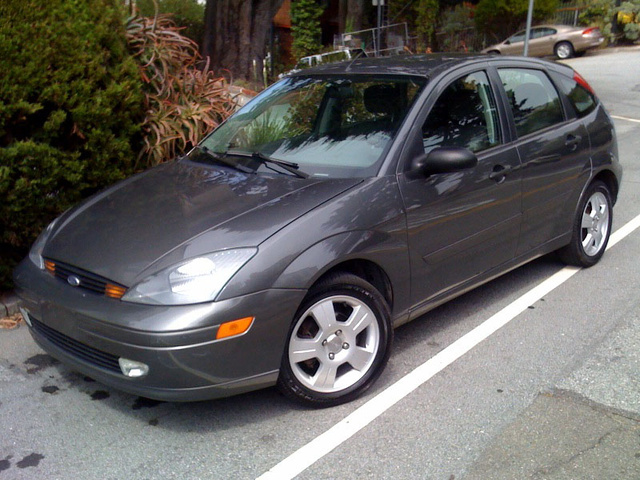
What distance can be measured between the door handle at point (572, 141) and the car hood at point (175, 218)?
2.08 meters

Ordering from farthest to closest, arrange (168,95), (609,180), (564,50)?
(564,50), (168,95), (609,180)

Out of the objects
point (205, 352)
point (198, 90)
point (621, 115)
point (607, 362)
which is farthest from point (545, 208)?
point (621, 115)

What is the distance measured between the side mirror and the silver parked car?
23.6 m

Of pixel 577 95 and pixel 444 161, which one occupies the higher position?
pixel 577 95

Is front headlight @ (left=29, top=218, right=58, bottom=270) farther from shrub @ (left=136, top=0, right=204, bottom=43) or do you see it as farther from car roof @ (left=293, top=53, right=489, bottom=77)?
shrub @ (left=136, top=0, right=204, bottom=43)

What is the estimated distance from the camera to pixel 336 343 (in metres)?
3.79

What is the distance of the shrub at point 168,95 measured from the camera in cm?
618

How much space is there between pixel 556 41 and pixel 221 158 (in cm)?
2475

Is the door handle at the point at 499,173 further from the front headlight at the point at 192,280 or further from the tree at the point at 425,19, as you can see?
the tree at the point at 425,19

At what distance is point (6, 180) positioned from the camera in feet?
15.9

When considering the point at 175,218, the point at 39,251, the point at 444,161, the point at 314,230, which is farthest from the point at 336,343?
the point at 39,251

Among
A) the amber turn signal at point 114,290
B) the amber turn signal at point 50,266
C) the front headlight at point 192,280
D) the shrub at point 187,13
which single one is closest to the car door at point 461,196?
the front headlight at point 192,280

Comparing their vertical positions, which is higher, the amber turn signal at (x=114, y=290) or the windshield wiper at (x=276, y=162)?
the windshield wiper at (x=276, y=162)

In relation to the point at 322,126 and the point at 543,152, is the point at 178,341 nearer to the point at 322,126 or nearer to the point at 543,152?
the point at 322,126
